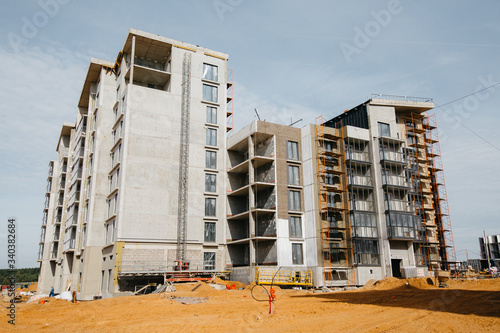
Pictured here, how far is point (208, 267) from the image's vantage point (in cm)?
4494

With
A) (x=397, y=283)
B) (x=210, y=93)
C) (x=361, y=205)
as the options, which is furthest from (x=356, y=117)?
(x=397, y=283)

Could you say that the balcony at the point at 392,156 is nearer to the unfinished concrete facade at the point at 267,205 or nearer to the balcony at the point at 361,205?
the balcony at the point at 361,205

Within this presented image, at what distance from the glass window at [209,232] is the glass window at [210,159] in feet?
22.5

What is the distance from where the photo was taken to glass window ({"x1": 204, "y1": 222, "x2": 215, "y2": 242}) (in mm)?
45750

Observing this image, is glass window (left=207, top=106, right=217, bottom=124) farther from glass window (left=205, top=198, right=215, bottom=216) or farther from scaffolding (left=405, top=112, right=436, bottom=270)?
scaffolding (left=405, top=112, right=436, bottom=270)

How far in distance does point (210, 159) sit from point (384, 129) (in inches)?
855

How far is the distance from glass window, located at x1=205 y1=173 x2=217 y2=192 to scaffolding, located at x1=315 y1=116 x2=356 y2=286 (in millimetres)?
12254

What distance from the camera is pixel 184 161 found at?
46.0 m

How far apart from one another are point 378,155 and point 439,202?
17.5m

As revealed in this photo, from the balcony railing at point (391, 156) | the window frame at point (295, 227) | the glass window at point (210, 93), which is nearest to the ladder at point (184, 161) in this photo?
the glass window at point (210, 93)

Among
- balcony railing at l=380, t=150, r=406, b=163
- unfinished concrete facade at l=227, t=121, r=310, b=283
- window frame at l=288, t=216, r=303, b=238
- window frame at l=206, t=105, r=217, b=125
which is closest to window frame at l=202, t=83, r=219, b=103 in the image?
window frame at l=206, t=105, r=217, b=125

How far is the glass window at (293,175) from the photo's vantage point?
46.2 metres

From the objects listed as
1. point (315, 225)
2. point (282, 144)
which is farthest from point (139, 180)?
point (315, 225)

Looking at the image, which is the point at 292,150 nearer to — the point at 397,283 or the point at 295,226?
the point at 295,226
